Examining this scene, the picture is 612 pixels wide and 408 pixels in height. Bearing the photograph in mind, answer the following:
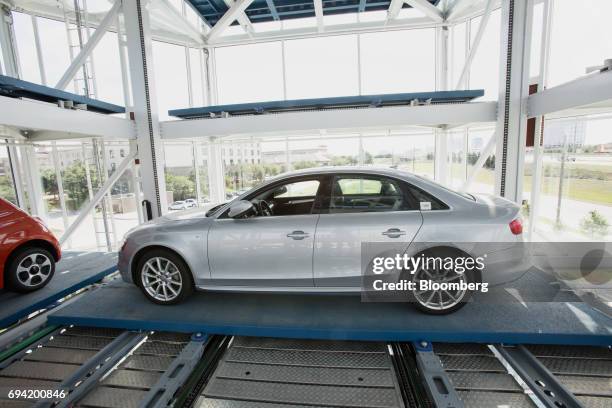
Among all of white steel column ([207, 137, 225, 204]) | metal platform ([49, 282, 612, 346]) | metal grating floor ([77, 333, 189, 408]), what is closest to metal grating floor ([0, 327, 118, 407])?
metal platform ([49, 282, 612, 346])

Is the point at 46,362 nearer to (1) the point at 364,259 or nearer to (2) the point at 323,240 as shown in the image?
(2) the point at 323,240

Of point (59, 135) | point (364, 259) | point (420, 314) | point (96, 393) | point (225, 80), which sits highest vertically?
point (225, 80)

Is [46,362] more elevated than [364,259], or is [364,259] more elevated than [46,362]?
[364,259]

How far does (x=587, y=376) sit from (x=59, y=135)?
Result: 7172 millimetres

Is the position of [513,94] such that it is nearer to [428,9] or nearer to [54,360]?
[428,9]

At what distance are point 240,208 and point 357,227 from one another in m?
1.10

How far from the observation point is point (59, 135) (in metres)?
4.91

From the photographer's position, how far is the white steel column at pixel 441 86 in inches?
336

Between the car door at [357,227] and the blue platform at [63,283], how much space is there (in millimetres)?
2957

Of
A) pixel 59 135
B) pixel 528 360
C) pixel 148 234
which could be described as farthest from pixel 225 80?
pixel 528 360

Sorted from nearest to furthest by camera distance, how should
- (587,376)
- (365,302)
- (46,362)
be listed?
(587,376) < (46,362) < (365,302)

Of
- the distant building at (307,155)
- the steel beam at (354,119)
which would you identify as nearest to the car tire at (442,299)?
the steel beam at (354,119)

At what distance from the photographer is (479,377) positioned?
2080 mm

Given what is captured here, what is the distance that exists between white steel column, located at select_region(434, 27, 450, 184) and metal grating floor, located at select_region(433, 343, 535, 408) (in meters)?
6.85
